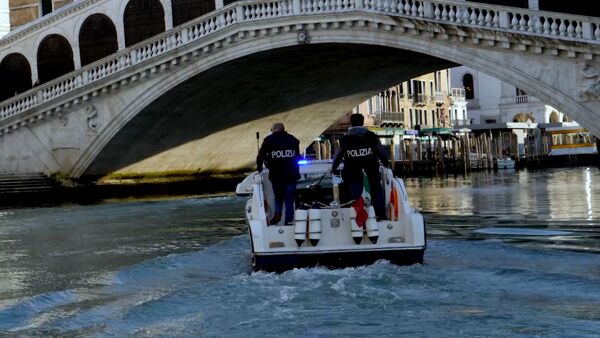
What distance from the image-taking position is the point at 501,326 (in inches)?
293

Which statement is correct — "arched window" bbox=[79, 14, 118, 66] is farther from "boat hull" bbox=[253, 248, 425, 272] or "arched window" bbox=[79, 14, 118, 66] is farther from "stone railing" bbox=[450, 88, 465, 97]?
"stone railing" bbox=[450, 88, 465, 97]

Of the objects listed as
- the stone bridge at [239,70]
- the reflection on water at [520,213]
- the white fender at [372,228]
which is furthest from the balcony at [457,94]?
the white fender at [372,228]

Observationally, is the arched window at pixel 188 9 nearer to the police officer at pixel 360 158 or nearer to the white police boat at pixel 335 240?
the police officer at pixel 360 158

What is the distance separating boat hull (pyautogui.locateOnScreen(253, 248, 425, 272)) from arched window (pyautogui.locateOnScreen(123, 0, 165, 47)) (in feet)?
72.6

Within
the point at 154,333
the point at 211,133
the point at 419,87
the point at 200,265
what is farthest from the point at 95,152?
the point at 419,87

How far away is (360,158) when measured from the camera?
35.0 feet

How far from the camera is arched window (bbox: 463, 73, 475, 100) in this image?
6956 cm

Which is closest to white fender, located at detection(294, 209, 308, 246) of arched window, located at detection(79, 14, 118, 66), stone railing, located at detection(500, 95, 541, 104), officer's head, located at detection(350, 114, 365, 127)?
officer's head, located at detection(350, 114, 365, 127)

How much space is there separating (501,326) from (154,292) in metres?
3.57

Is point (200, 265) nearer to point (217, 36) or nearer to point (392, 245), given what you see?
point (392, 245)

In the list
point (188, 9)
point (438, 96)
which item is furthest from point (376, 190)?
point (438, 96)

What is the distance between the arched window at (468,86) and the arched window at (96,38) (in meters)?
40.7

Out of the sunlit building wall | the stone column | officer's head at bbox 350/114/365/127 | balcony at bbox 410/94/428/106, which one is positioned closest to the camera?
officer's head at bbox 350/114/365/127

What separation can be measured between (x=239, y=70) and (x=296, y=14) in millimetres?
3778
